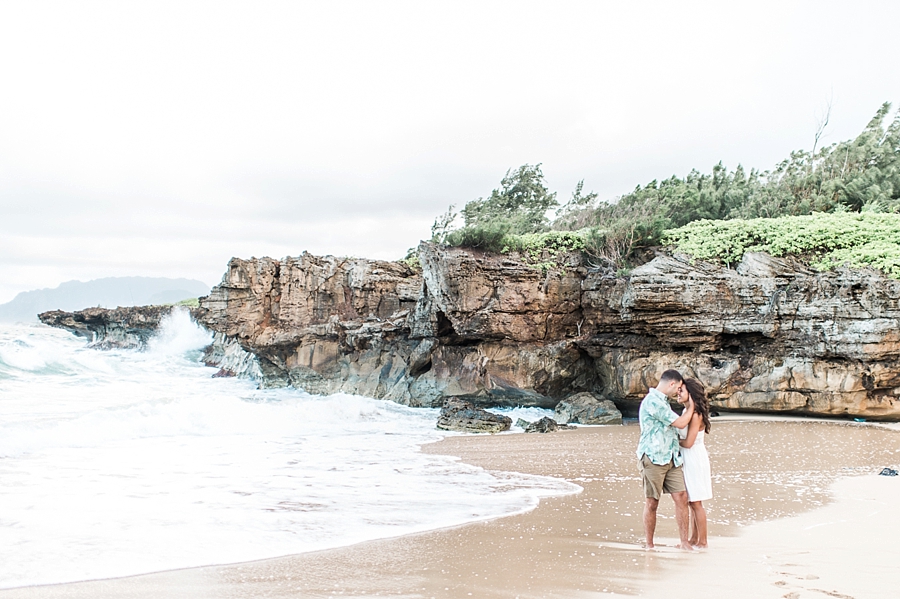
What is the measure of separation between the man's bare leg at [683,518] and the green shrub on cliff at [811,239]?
410 inches

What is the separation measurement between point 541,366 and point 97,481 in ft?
35.6

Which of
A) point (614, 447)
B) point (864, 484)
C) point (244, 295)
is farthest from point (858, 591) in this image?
point (244, 295)

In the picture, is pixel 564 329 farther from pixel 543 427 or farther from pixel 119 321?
pixel 119 321

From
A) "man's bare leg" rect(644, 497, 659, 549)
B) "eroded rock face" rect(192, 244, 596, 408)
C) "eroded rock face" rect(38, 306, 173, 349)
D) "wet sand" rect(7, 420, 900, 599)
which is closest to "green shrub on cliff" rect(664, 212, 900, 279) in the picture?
"eroded rock face" rect(192, 244, 596, 408)

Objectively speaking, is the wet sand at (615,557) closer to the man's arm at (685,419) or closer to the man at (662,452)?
the man at (662,452)

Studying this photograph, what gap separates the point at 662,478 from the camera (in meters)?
4.71

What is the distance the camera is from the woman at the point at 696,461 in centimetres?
A: 460

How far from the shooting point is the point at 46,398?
19.6 meters

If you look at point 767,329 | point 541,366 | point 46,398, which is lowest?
point 46,398

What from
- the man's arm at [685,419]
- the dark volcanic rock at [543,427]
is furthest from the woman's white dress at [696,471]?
the dark volcanic rock at [543,427]

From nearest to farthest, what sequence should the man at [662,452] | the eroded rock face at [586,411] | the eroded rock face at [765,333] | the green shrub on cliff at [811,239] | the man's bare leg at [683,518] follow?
the man's bare leg at [683,518], the man at [662,452], the eroded rock face at [765,333], the green shrub on cliff at [811,239], the eroded rock face at [586,411]

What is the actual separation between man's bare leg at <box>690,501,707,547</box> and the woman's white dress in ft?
0.22

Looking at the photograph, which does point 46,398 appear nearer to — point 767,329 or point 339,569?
point 339,569

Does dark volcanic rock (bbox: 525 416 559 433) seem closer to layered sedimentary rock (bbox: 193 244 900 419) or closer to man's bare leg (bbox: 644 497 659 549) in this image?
layered sedimentary rock (bbox: 193 244 900 419)
